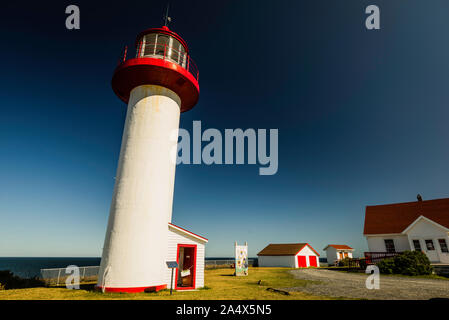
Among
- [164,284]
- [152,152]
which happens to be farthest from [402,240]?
[152,152]

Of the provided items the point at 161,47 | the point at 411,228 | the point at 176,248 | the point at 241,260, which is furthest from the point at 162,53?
the point at 411,228

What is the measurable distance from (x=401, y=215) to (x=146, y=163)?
94.5ft

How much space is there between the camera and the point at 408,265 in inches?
677

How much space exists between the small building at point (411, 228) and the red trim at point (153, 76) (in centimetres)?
2500

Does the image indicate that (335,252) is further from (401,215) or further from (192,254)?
(192,254)

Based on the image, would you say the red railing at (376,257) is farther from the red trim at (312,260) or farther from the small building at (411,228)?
the red trim at (312,260)

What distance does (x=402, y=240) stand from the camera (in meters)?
23.0

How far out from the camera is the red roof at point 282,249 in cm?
3659

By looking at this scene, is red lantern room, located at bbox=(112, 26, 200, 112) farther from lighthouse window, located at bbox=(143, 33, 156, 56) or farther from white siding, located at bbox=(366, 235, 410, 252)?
white siding, located at bbox=(366, 235, 410, 252)

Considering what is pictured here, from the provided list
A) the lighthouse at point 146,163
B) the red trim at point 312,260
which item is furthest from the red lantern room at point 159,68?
the red trim at point 312,260

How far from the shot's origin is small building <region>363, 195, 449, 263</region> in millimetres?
20812

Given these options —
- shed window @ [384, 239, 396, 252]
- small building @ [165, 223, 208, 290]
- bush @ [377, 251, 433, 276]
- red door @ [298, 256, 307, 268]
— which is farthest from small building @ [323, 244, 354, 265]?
small building @ [165, 223, 208, 290]
